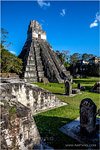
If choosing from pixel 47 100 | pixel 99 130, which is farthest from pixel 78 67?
pixel 99 130

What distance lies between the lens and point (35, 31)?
40219 millimetres

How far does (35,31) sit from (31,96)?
29.1m

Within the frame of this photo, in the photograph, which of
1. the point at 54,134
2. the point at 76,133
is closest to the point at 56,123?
the point at 54,134

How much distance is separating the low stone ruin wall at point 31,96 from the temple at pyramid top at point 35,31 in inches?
1076

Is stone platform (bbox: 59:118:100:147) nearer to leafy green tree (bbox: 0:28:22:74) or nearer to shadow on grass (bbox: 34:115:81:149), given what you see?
shadow on grass (bbox: 34:115:81:149)

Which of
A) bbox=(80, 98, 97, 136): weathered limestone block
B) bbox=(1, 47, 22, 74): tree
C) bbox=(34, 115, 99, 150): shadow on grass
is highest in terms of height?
bbox=(1, 47, 22, 74): tree

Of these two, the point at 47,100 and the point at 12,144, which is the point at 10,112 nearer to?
the point at 12,144

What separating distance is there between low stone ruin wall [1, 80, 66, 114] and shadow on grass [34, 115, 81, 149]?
1396 mm

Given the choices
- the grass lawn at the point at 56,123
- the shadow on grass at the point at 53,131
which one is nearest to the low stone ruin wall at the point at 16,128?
the shadow on grass at the point at 53,131

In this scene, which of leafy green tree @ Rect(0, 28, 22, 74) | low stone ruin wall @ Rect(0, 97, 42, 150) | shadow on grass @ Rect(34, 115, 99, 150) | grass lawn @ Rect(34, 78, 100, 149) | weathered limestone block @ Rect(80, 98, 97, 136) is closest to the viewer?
low stone ruin wall @ Rect(0, 97, 42, 150)

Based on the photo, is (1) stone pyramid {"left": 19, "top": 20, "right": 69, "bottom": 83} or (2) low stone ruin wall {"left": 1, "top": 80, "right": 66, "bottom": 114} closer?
(2) low stone ruin wall {"left": 1, "top": 80, "right": 66, "bottom": 114}

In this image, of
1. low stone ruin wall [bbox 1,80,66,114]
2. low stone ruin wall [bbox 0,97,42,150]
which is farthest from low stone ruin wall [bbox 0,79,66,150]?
low stone ruin wall [bbox 1,80,66,114]

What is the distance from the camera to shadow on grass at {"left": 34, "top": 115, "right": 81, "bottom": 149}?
8.16 meters

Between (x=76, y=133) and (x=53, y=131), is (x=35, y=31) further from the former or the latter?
(x=76, y=133)
